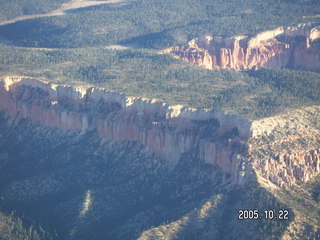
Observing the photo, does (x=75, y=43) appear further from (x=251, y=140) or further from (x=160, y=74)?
(x=251, y=140)

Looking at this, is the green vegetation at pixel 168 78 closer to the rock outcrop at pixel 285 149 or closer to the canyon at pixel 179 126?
the canyon at pixel 179 126

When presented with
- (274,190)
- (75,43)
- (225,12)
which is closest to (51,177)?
(274,190)

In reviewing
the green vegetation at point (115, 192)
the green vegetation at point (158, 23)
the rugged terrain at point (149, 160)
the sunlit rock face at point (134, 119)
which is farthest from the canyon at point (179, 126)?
the green vegetation at point (158, 23)

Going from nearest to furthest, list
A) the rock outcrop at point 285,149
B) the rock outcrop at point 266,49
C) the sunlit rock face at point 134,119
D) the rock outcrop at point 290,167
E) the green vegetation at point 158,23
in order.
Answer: the rock outcrop at point 290,167 < the rock outcrop at point 285,149 < the sunlit rock face at point 134,119 < the rock outcrop at point 266,49 < the green vegetation at point 158,23

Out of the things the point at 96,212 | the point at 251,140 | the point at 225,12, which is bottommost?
the point at 96,212

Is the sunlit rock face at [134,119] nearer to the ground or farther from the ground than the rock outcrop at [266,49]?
nearer to the ground

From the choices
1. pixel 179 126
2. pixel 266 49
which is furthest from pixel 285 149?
pixel 266 49
